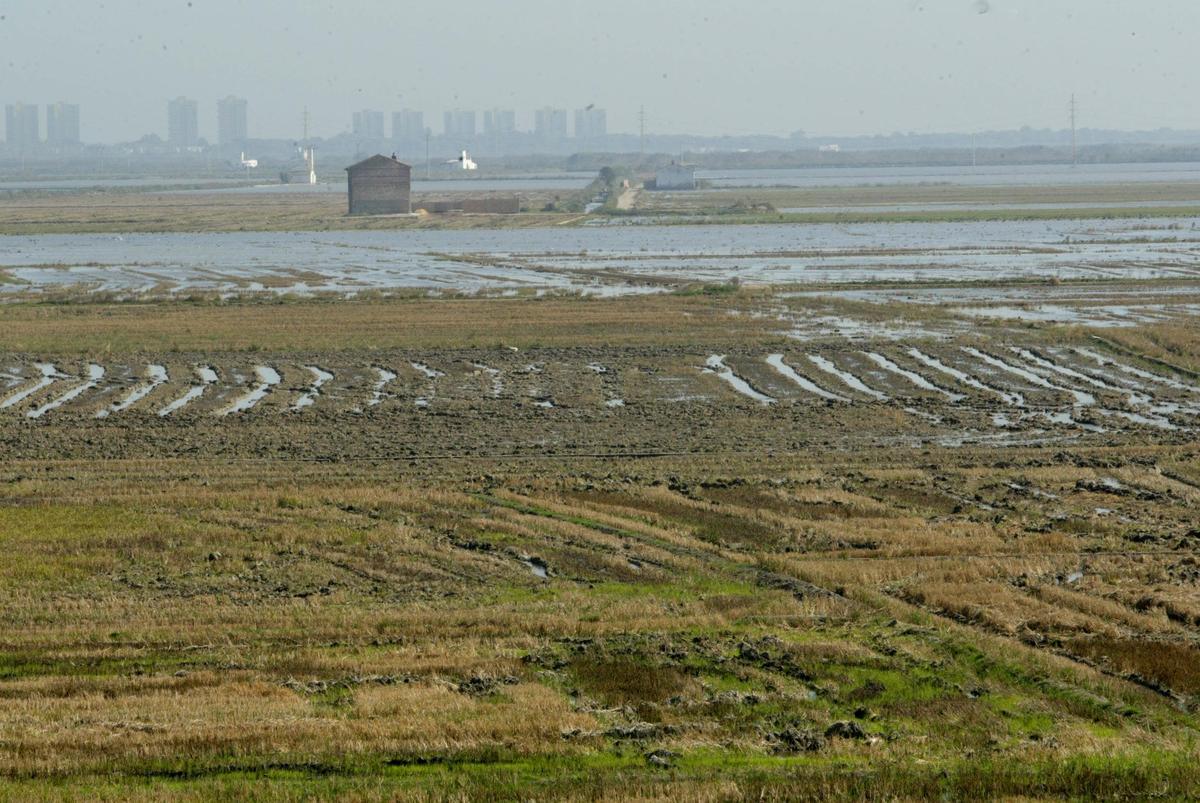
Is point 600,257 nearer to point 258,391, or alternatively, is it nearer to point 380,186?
point 258,391

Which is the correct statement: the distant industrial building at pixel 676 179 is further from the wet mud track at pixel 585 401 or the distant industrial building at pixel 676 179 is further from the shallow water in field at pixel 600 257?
the wet mud track at pixel 585 401

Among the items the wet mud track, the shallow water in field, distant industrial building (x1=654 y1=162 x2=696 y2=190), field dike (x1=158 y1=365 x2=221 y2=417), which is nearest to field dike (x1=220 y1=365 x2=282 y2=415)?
the wet mud track

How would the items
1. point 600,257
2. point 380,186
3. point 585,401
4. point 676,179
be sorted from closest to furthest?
point 585,401, point 600,257, point 380,186, point 676,179

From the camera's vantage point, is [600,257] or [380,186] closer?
[600,257]

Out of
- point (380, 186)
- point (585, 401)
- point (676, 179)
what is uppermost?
point (676, 179)

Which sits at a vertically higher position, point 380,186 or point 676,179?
point 676,179

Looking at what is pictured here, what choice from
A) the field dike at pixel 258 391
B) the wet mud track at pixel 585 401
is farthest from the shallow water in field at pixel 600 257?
the field dike at pixel 258 391

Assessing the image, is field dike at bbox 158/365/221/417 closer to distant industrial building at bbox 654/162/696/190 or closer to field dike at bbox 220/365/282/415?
field dike at bbox 220/365/282/415

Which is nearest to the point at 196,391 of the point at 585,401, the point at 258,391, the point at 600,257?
the point at 258,391
